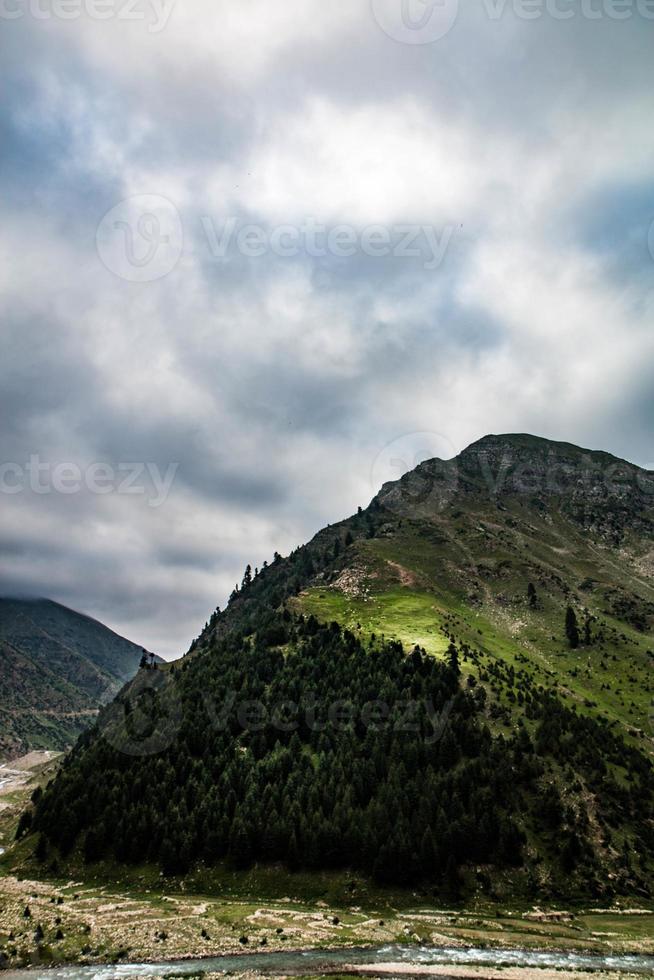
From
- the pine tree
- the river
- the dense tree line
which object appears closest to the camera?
the river

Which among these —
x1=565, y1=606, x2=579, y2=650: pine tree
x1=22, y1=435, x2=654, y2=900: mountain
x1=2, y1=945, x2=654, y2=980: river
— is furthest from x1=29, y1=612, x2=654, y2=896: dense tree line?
x1=565, y1=606, x2=579, y2=650: pine tree

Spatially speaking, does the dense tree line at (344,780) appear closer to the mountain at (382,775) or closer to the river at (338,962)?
the mountain at (382,775)

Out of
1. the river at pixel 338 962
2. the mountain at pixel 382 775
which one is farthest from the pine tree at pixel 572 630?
the river at pixel 338 962

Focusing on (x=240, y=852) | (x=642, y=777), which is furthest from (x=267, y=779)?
(x=642, y=777)

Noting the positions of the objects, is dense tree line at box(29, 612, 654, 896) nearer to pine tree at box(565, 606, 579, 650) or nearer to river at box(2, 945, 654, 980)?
river at box(2, 945, 654, 980)

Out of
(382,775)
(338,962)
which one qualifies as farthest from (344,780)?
(338,962)

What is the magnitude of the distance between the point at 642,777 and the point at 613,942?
51.1 meters

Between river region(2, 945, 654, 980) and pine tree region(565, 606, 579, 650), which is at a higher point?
pine tree region(565, 606, 579, 650)

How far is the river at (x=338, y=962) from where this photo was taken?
153ft

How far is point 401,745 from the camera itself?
10469 cm

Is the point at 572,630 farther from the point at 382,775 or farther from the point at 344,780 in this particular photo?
the point at 344,780

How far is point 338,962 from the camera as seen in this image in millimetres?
49000

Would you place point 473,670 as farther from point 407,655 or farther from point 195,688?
point 195,688

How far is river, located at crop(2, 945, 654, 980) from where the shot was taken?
153ft
